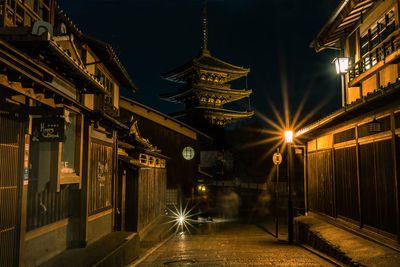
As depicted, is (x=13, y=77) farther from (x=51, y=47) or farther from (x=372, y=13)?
(x=372, y=13)

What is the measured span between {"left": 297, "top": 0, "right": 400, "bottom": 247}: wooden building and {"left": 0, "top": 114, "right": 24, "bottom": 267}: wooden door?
9.07 meters

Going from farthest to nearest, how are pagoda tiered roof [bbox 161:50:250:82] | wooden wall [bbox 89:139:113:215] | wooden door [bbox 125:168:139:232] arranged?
1. pagoda tiered roof [bbox 161:50:250:82]
2. wooden door [bbox 125:168:139:232]
3. wooden wall [bbox 89:139:113:215]

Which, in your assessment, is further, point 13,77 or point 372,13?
point 372,13

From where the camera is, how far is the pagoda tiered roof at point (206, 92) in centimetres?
4538

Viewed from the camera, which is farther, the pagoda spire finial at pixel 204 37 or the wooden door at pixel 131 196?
the pagoda spire finial at pixel 204 37

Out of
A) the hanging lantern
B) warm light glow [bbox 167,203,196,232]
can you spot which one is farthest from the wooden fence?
warm light glow [bbox 167,203,196,232]

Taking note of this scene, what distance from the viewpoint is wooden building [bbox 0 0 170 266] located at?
6859mm

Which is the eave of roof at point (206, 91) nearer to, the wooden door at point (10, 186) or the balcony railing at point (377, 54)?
the balcony railing at point (377, 54)

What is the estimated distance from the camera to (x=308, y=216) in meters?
17.9

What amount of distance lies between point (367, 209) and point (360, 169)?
1.39 meters

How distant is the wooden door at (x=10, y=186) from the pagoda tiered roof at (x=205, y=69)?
38165 millimetres

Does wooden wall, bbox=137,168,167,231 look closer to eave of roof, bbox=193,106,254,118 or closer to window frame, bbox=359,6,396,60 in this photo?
window frame, bbox=359,6,396,60

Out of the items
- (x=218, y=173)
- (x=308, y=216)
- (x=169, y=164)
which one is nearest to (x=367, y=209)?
(x=308, y=216)

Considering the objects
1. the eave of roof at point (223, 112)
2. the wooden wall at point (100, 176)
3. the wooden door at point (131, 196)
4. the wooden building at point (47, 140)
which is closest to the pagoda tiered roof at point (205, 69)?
the eave of roof at point (223, 112)
